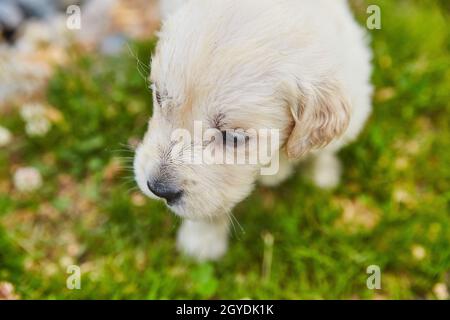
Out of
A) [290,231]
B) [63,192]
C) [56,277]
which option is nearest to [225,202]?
[290,231]

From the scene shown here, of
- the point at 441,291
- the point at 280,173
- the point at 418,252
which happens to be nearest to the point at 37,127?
the point at 280,173

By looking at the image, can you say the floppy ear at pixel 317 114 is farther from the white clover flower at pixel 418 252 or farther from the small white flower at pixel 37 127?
the small white flower at pixel 37 127

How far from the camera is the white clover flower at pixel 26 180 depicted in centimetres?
346

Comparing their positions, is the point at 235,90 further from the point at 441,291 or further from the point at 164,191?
the point at 441,291

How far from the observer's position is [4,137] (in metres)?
3.49

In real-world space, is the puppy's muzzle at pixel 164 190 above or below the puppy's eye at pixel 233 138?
below

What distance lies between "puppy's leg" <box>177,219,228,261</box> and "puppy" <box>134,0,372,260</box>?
2.29 feet

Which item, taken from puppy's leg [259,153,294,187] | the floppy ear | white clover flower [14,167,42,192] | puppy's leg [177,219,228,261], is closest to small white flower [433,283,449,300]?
puppy's leg [259,153,294,187]

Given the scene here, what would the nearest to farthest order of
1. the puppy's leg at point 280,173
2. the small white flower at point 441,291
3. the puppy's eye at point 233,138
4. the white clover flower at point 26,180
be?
the puppy's eye at point 233,138
the puppy's leg at point 280,173
the small white flower at point 441,291
the white clover flower at point 26,180

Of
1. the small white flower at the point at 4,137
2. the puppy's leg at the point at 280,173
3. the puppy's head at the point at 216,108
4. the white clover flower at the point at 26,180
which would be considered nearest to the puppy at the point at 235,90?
the puppy's head at the point at 216,108

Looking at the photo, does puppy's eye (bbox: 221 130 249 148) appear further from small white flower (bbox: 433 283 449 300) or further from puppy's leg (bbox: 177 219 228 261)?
small white flower (bbox: 433 283 449 300)

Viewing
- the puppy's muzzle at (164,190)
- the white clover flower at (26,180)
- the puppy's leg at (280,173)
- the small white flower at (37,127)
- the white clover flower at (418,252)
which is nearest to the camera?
the puppy's muzzle at (164,190)

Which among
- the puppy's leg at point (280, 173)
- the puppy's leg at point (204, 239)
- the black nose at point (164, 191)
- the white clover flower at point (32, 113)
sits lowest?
the puppy's leg at point (204, 239)

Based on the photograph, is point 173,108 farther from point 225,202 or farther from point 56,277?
point 56,277
